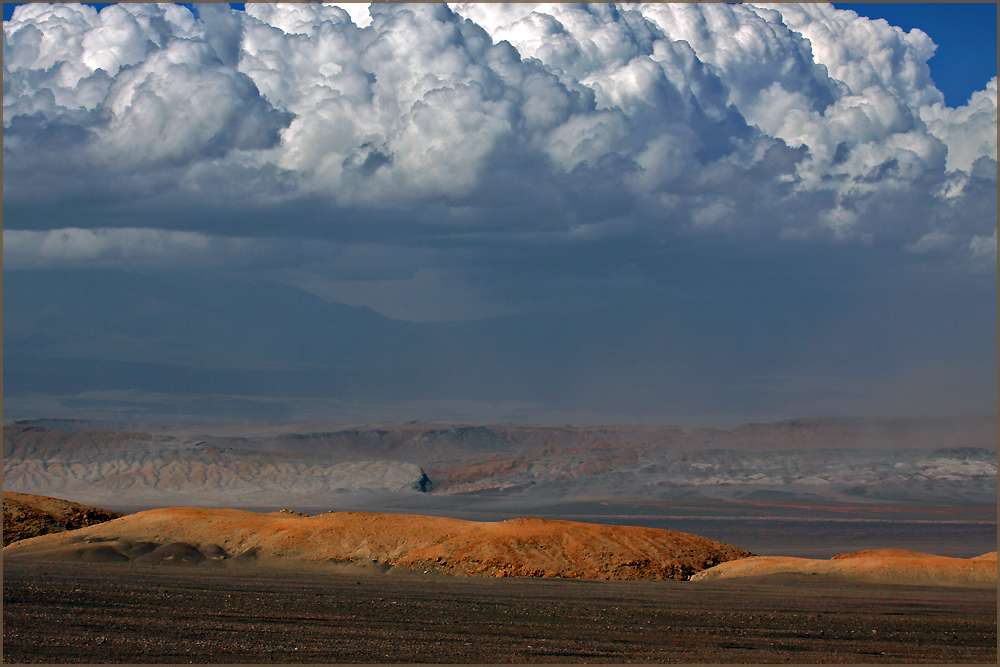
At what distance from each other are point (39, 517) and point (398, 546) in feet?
76.5

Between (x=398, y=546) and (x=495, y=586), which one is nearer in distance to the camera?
(x=495, y=586)

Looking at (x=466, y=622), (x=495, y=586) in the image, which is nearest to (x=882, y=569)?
(x=495, y=586)

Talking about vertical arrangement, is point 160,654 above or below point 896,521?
above

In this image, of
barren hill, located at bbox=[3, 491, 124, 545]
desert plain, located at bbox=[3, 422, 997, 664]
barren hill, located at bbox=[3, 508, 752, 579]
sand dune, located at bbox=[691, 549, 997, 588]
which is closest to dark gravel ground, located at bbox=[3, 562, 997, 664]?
desert plain, located at bbox=[3, 422, 997, 664]

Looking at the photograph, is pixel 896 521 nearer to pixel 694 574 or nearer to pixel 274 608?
pixel 694 574

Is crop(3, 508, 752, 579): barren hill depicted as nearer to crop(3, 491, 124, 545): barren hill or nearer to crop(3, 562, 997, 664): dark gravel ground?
crop(3, 491, 124, 545): barren hill

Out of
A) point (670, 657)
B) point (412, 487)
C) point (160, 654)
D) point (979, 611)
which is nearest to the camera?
point (160, 654)

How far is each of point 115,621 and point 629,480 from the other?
124m

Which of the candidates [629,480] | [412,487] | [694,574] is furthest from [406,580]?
[412,487]

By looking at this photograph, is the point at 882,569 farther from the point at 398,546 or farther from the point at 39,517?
the point at 39,517

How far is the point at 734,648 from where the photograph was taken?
2280cm

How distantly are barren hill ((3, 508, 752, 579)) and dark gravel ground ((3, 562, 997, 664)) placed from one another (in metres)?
6.28

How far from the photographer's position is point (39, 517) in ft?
189

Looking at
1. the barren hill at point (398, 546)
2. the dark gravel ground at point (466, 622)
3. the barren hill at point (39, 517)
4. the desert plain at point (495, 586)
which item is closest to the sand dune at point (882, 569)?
the desert plain at point (495, 586)
